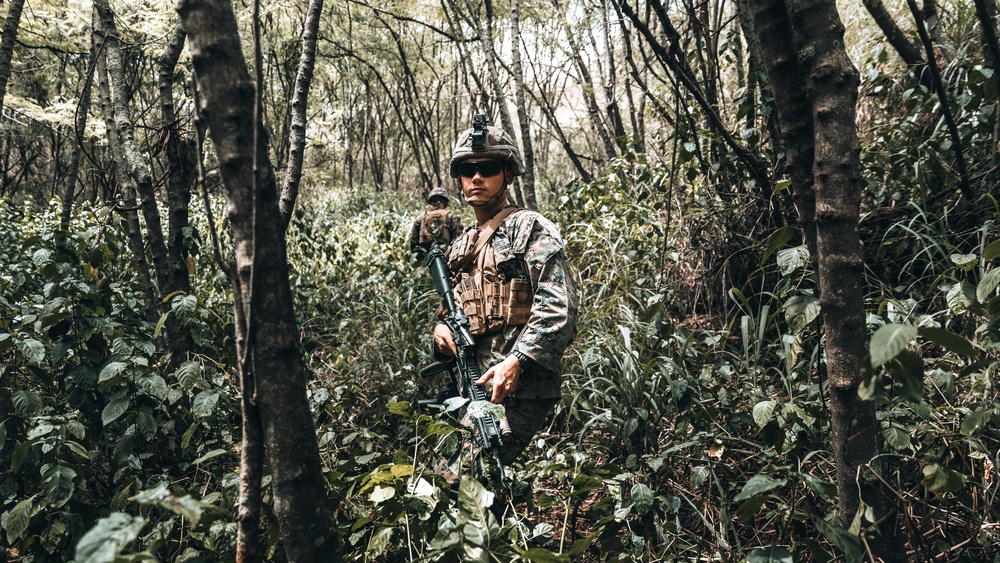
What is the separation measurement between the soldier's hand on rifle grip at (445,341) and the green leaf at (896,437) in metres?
1.57

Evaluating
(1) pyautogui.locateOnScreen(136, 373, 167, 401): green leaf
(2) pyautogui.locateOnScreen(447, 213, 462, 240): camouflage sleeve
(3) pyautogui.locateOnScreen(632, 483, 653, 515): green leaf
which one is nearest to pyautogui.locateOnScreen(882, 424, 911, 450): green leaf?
(3) pyautogui.locateOnScreen(632, 483, 653, 515): green leaf

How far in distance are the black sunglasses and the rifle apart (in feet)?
1.38

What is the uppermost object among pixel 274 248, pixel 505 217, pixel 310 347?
pixel 505 217

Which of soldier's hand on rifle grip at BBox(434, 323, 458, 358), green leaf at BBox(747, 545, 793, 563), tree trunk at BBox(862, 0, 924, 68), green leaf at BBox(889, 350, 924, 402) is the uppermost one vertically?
tree trunk at BBox(862, 0, 924, 68)

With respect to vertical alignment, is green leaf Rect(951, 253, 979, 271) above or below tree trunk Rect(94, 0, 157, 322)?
below

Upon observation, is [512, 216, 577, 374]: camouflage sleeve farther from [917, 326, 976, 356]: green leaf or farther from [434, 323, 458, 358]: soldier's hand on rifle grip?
[917, 326, 976, 356]: green leaf

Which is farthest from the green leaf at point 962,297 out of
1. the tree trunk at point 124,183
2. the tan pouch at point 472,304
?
the tree trunk at point 124,183

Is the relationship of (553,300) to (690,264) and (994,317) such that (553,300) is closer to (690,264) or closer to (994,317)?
(994,317)

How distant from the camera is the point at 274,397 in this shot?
1107 millimetres

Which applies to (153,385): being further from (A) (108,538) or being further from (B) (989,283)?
(B) (989,283)

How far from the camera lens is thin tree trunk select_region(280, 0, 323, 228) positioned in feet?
→ 8.60

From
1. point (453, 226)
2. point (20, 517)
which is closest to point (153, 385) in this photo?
point (20, 517)

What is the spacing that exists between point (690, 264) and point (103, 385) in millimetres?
3539

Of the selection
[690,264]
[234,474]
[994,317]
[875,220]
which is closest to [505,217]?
[234,474]
